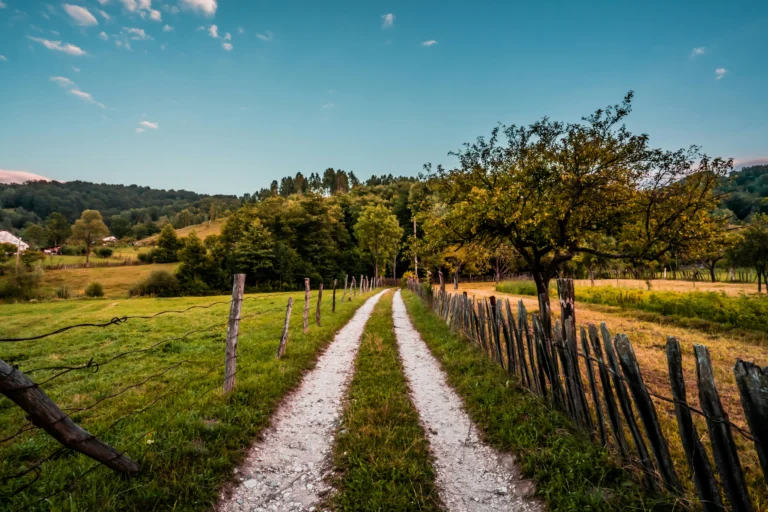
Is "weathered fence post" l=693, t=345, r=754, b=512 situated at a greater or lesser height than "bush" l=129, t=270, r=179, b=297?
greater

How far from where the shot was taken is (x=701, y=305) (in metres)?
14.8

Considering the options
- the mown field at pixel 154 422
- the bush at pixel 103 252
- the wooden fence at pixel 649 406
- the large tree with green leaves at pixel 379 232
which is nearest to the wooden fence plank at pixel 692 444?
the wooden fence at pixel 649 406

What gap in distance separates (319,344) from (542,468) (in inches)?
307

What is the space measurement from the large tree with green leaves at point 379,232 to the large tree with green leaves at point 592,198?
4622 centimetres

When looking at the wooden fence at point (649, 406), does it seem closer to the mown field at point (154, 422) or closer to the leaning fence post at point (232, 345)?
the mown field at point (154, 422)

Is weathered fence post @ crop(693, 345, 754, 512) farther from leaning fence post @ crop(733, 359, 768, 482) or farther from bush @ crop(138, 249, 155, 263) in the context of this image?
bush @ crop(138, 249, 155, 263)

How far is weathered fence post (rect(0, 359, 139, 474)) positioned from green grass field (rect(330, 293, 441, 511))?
244cm

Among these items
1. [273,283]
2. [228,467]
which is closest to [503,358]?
[228,467]

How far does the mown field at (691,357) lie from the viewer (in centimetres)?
425

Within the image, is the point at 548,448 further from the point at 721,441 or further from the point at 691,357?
the point at 691,357

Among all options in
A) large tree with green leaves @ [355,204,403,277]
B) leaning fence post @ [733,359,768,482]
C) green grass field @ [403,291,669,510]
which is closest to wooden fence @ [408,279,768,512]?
leaning fence post @ [733,359,768,482]

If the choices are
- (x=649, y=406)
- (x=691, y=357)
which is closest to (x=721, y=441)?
(x=649, y=406)

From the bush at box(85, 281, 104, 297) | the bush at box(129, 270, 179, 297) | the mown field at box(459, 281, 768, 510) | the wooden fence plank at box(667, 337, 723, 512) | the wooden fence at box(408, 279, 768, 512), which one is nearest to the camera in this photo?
the wooden fence at box(408, 279, 768, 512)

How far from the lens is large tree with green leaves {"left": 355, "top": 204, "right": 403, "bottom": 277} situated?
193ft
